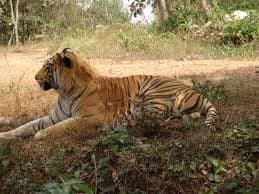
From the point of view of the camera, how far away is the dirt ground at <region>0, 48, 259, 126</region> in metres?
6.73

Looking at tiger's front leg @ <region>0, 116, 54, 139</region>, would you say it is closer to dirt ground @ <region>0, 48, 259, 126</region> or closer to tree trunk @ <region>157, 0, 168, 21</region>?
dirt ground @ <region>0, 48, 259, 126</region>

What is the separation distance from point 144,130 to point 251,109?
136cm

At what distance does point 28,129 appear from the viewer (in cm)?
535

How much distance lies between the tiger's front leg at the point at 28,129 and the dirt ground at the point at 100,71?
2.21 feet

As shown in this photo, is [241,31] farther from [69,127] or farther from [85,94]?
[69,127]

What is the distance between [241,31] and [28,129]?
7.92 m

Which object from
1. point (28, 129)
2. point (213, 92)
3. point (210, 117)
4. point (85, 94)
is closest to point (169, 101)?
point (210, 117)

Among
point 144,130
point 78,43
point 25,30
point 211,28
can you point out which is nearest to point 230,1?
point 211,28

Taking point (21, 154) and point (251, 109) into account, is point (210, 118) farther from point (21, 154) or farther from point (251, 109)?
point (21, 154)

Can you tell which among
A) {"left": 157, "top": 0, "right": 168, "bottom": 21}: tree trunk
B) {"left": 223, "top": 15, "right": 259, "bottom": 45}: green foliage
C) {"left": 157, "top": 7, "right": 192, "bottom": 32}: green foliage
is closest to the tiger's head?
{"left": 223, "top": 15, "right": 259, "bottom": 45}: green foliage

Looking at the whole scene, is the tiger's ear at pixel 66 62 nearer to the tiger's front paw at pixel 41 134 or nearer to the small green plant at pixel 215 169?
the tiger's front paw at pixel 41 134

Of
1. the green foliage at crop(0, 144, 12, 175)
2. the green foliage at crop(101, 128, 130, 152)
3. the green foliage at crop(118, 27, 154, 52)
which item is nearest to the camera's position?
the green foliage at crop(101, 128, 130, 152)

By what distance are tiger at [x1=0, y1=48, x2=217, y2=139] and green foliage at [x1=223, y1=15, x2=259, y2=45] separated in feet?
22.4

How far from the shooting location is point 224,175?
3674 mm
